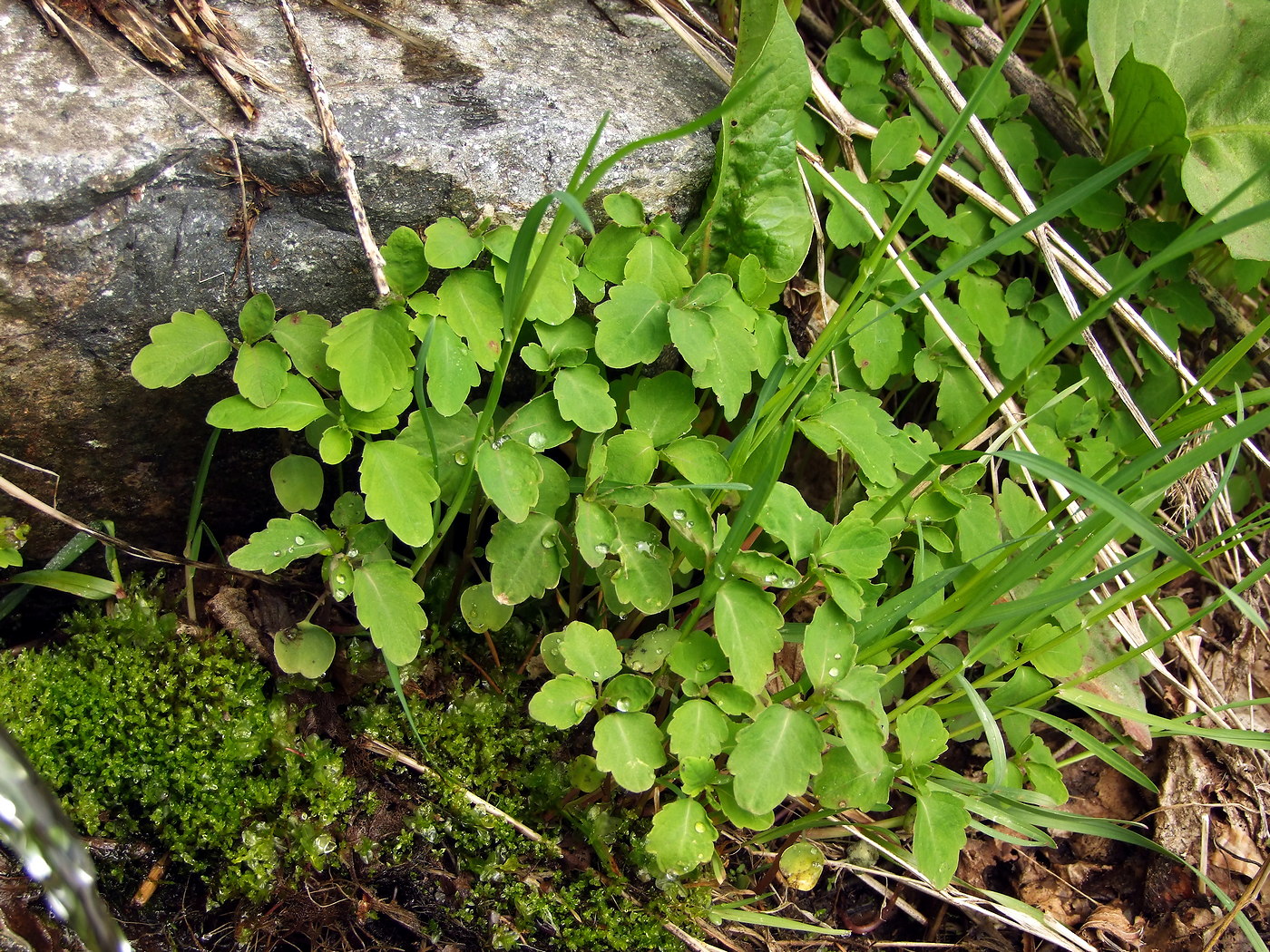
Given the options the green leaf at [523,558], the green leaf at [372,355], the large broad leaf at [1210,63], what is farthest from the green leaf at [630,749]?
the large broad leaf at [1210,63]

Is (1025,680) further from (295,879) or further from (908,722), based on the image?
(295,879)

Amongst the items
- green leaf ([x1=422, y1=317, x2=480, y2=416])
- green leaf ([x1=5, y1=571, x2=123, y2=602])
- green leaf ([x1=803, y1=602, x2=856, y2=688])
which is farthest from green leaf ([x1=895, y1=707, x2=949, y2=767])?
green leaf ([x1=5, y1=571, x2=123, y2=602])

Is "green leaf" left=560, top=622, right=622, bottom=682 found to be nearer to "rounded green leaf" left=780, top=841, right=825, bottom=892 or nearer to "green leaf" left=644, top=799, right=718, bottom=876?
"green leaf" left=644, top=799, right=718, bottom=876

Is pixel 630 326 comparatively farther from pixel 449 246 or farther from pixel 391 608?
pixel 391 608

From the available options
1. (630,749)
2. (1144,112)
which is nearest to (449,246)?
(630,749)

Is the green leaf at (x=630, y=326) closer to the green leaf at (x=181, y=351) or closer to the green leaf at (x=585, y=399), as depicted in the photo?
the green leaf at (x=585, y=399)
